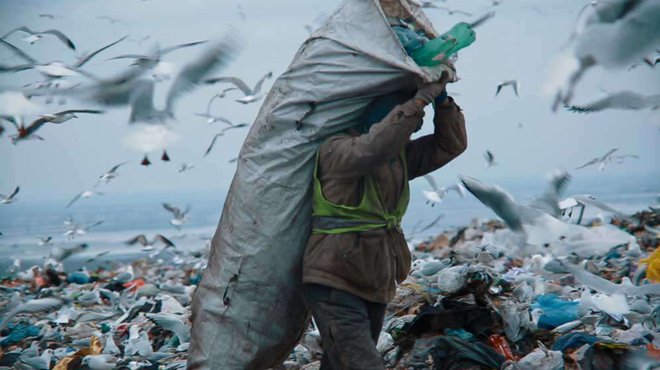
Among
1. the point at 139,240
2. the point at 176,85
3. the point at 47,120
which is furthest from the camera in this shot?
the point at 139,240

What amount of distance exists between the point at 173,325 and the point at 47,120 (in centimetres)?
143

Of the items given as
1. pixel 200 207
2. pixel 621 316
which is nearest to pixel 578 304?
pixel 621 316

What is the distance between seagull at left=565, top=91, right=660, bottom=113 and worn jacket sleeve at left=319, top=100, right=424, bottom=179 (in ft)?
4.40

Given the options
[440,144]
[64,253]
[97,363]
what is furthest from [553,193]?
[64,253]

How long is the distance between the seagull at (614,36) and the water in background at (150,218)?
216 inches

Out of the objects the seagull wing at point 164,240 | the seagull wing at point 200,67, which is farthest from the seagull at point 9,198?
the seagull wing at point 200,67

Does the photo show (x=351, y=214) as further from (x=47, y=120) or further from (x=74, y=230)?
(x=74, y=230)

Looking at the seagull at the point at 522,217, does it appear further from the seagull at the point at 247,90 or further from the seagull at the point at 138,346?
the seagull at the point at 247,90

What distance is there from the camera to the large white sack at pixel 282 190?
328 cm

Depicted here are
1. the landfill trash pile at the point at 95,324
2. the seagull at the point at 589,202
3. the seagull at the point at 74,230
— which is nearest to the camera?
the seagull at the point at 589,202

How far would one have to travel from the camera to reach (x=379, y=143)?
306 centimetres

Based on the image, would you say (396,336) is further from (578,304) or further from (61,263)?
(61,263)

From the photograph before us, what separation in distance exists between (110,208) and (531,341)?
19.1m

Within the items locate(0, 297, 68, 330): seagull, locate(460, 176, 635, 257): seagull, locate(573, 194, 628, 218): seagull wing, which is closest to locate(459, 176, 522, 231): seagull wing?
locate(460, 176, 635, 257): seagull
